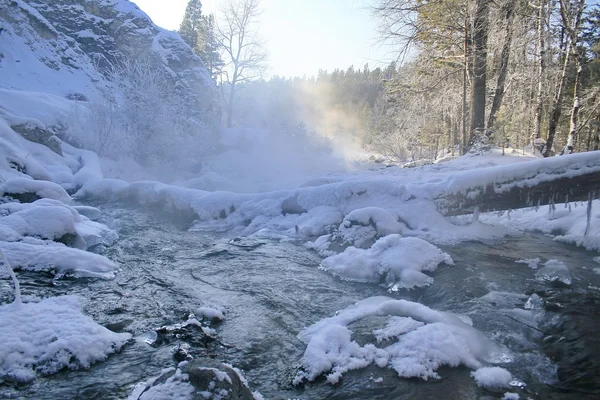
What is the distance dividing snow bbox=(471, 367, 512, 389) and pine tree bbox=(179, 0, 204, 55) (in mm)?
45448

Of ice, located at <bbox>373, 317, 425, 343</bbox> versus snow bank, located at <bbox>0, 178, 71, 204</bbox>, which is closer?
ice, located at <bbox>373, 317, 425, 343</bbox>

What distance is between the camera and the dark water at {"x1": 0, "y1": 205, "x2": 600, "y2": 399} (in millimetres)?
2736

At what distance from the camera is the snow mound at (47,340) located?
2.78m

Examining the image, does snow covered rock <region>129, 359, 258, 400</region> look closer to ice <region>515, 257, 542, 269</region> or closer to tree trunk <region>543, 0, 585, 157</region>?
ice <region>515, 257, 542, 269</region>

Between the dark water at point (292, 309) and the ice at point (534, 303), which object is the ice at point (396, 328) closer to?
the dark water at point (292, 309)

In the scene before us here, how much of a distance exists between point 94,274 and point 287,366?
3.27m

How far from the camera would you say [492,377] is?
2.74 meters

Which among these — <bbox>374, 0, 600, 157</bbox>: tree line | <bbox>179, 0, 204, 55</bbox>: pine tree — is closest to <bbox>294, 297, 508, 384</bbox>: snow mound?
<bbox>374, 0, 600, 157</bbox>: tree line

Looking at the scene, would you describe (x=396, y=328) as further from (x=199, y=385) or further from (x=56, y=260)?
(x=56, y=260)

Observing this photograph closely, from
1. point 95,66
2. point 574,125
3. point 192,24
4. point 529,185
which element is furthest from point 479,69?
point 192,24

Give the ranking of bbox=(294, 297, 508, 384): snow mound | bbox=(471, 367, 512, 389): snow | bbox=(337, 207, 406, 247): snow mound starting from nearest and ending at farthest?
bbox=(471, 367, 512, 389): snow → bbox=(294, 297, 508, 384): snow mound → bbox=(337, 207, 406, 247): snow mound

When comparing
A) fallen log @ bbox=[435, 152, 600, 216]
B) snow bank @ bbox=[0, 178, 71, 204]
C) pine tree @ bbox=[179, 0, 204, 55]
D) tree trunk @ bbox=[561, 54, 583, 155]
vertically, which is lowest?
snow bank @ bbox=[0, 178, 71, 204]

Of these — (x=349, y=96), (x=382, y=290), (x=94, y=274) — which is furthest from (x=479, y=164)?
(x=349, y=96)

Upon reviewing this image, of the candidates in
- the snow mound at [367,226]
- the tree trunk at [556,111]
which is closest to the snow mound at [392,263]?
the snow mound at [367,226]
